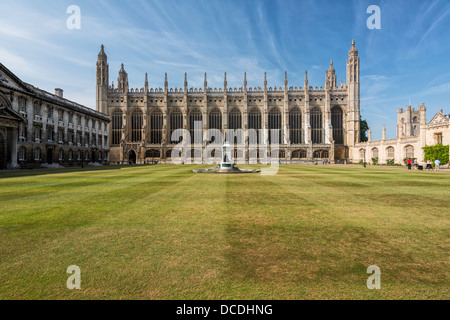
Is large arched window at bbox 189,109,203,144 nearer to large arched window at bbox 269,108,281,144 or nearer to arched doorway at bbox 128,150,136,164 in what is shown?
arched doorway at bbox 128,150,136,164

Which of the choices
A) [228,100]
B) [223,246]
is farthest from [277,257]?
[228,100]

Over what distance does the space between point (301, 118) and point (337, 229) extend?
54.4 metres

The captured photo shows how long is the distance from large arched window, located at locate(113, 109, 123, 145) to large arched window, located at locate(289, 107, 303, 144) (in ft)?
138

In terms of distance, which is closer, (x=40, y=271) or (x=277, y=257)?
(x=40, y=271)

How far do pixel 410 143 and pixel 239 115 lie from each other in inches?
1337

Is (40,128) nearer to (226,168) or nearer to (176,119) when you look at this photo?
(226,168)

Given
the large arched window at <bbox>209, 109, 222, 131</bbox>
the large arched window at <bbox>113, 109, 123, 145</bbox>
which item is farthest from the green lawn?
the large arched window at <bbox>113, 109, 123, 145</bbox>

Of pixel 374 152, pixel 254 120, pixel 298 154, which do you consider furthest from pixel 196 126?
→ pixel 374 152

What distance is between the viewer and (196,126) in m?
55.7

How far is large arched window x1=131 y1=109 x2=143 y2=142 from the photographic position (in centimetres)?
5581
